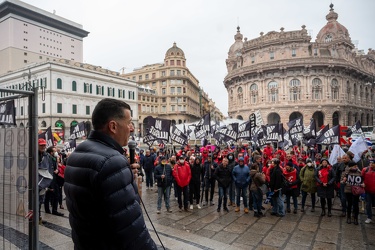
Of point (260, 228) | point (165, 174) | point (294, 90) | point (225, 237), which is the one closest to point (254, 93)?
point (294, 90)

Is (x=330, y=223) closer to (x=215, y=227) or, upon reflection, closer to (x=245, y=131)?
(x=215, y=227)

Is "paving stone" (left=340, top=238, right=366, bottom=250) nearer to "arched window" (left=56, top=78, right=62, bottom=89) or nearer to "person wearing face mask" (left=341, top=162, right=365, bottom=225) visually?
"person wearing face mask" (left=341, top=162, right=365, bottom=225)

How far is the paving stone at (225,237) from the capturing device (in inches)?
236

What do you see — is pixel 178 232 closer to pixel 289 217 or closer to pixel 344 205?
pixel 289 217

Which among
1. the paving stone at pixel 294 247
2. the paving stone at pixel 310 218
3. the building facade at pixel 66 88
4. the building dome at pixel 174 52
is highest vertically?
the building dome at pixel 174 52

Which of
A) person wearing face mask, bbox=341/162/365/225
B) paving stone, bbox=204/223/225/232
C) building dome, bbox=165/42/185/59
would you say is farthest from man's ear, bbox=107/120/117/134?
building dome, bbox=165/42/185/59

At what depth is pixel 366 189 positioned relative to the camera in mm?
7148

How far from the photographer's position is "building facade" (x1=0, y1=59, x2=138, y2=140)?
134 ft

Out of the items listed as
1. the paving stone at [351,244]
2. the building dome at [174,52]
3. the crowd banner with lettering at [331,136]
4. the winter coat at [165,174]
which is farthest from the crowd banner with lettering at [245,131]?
the building dome at [174,52]

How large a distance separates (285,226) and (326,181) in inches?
94.6

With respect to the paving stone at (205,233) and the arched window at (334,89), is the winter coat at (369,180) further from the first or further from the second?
the arched window at (334,89)

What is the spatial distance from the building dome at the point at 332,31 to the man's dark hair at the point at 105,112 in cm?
6858

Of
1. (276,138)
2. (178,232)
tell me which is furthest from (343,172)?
(276,138)

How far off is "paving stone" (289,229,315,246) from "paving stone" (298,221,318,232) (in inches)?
9.9
